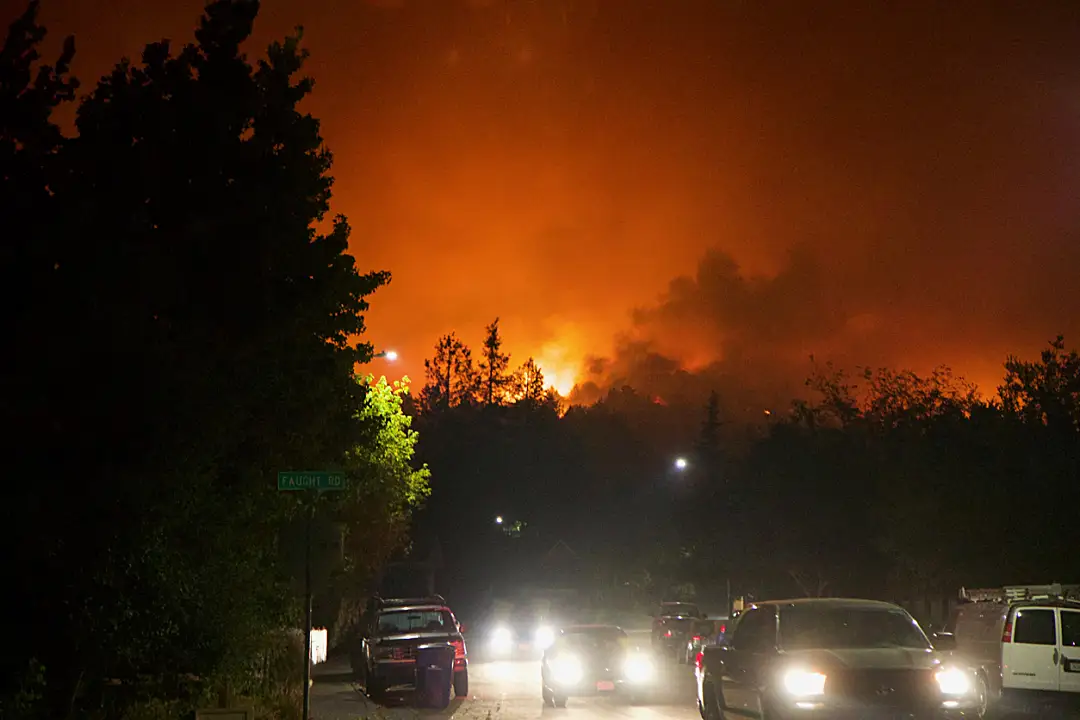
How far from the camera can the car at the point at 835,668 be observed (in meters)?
12.4

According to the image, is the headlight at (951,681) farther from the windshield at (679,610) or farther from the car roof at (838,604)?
the windshield at (679,610)

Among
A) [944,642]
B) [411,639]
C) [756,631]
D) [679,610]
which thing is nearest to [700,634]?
[679,610]

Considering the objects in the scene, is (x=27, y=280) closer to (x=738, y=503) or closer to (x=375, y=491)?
(x=375, y=491)

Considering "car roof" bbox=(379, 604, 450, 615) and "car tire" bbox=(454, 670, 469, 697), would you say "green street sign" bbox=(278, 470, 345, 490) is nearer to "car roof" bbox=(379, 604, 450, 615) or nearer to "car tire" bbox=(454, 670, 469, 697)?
"car roof" bbox=(379, 604, 450, 615)

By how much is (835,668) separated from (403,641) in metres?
14.2

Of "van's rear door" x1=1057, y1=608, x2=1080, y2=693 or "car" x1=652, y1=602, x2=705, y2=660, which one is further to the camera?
"car" x1=652, y1=602, x2=705, y2=660

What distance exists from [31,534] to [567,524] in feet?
298

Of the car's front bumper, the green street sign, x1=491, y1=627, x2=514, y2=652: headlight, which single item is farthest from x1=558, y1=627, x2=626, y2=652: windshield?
x1=491, y1=627, x2=514, y2=652: headlight

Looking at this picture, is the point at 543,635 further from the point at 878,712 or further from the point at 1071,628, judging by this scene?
the point at 878,712

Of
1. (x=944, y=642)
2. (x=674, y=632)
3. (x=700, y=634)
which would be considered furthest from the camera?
(x=674, y=632)

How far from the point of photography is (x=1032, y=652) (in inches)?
834

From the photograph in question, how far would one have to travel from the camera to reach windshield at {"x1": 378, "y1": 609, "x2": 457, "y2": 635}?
85.4ft

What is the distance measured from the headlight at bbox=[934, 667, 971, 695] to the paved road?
372 inches

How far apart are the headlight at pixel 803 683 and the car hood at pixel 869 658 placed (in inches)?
5.1
